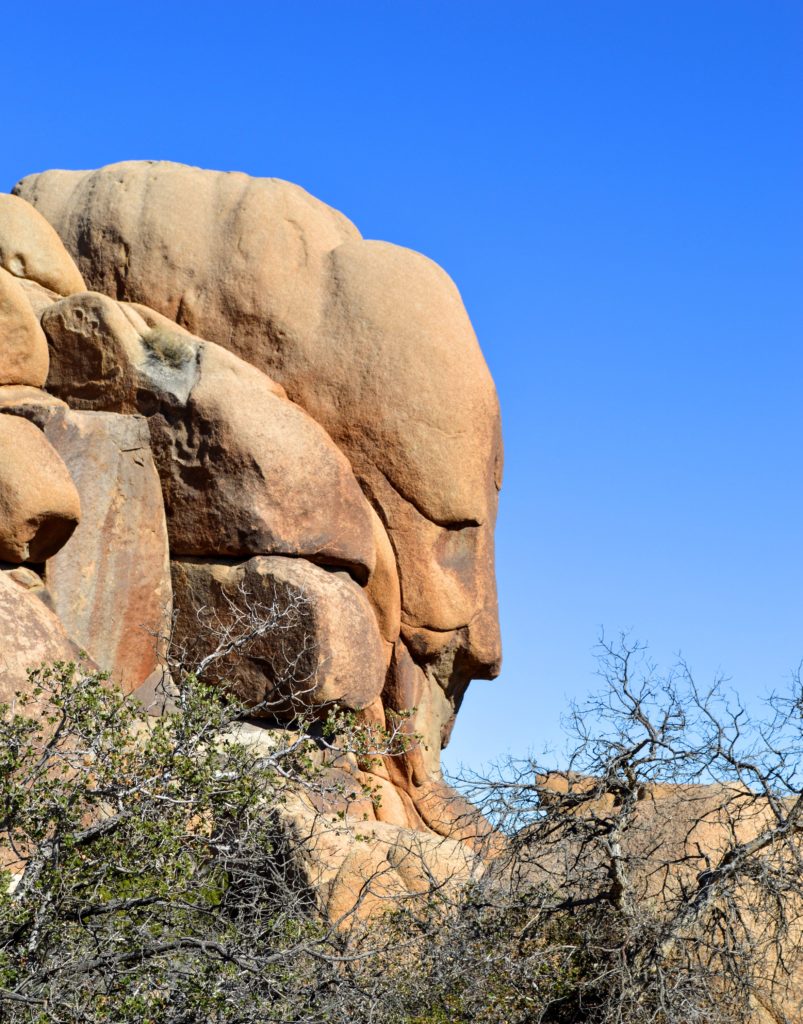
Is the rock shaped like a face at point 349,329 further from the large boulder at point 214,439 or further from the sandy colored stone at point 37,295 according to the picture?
the sandy colored stone at point 37,295

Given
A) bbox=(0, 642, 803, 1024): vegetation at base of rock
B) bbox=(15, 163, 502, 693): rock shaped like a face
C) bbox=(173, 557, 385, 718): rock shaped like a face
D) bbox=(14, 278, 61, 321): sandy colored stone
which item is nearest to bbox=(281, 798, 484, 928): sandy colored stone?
bbox=(0, 642, 803, 1024): vegetation at base of rock

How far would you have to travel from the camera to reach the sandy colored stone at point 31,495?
13180 millimetres

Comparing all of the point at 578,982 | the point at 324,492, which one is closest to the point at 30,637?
the point at 324,492

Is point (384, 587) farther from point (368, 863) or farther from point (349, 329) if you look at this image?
point (368, 863)

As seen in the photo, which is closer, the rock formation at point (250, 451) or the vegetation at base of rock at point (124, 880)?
the vegetation at base of rock at point (124, 880)

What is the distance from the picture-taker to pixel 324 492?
1535cm

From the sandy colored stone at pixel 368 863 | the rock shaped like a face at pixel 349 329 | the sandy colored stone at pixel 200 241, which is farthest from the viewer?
the sandy colored stone at pixel 200 241

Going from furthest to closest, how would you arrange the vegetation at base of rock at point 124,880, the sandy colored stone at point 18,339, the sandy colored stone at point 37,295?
the sandy colored stone at point 37,295, the sandy colored stone at point 18,339, the vegetation at base of rock at point 124,880

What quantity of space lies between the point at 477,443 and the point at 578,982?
851 cm

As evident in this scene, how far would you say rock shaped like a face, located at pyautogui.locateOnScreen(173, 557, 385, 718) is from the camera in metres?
14.6

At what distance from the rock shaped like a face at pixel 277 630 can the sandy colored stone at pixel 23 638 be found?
2.09m

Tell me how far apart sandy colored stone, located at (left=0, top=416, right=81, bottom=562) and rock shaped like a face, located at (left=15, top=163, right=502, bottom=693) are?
3.59m

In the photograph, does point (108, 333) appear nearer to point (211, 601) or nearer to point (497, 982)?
point (211, 601)

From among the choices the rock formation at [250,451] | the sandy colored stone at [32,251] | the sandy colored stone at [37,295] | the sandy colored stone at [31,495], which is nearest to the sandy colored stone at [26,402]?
the rock formation at [250,451]
